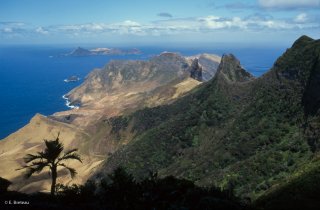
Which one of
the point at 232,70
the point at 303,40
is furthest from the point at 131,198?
the point at 232,70

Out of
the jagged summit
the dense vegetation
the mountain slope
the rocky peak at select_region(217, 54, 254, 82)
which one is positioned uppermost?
the jagged summit

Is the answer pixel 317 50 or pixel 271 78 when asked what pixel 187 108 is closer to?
pixel 271 78

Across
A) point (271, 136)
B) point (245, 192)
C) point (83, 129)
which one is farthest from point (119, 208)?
point (83, 129)

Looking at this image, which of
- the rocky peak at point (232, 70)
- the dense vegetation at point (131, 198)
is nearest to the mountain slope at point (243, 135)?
the rocky peak at point (232, 70)

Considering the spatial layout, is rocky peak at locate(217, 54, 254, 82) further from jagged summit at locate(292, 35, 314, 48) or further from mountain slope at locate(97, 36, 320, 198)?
jagged summit at locate(292, 35, 314, 48)

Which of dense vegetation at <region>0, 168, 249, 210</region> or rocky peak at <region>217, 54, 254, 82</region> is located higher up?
rocky peak at <region>217, 54, 254, 82</region>

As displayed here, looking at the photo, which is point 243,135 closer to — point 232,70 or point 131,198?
point 232,70

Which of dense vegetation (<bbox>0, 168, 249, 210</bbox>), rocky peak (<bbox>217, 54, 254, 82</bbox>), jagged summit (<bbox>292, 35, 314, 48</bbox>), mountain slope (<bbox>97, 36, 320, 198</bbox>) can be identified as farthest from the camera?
rocky peak (<bbox>217, 54, 254, 82</bbox>)

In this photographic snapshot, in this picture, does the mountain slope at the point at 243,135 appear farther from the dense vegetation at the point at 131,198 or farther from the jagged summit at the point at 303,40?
the dense vegetation at the point at 131,198

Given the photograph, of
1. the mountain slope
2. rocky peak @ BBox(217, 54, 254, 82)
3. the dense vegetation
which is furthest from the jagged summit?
A: the dense vegetation
